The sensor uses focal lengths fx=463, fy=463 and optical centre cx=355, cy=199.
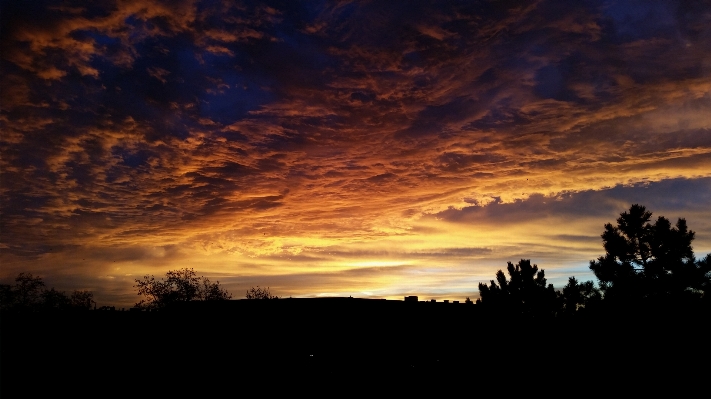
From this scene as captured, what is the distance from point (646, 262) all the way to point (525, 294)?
12.0 meters

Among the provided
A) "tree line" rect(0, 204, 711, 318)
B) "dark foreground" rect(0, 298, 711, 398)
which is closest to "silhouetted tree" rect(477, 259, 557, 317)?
"tree line" rect(0, 204, 711, 318)

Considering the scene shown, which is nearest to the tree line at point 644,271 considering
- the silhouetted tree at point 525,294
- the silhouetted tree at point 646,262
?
the silhouetted tree at point 646,262

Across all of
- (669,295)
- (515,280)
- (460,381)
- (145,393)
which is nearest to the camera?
(145,393)

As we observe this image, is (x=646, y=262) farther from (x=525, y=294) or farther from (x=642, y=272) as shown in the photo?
(x=525, y=294)

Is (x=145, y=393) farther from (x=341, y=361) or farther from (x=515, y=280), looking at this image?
(x=515, y=280)

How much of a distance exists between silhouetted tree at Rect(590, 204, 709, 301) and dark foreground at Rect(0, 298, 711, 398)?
4753 millimetres

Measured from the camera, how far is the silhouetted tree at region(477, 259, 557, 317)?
37562mm

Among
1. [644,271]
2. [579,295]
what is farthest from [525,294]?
[644,271]

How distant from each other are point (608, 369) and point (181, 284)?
165 ft

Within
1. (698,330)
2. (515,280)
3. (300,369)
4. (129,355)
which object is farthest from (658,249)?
(129,355)

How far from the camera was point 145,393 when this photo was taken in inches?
758

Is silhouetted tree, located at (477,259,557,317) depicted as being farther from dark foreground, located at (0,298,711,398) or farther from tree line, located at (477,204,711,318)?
dark foreground, located at (0,298,711,398)

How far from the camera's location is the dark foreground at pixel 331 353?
19.8m

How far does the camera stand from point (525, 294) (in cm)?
3884
